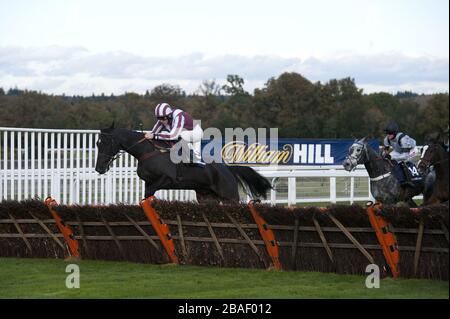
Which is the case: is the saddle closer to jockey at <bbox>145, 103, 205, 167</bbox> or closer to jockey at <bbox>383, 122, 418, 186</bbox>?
jockey at <bbox>383, 122, 418, 186</bbox>

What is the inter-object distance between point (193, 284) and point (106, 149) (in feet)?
16.2

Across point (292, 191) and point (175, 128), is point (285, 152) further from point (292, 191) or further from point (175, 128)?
point (175, 128)

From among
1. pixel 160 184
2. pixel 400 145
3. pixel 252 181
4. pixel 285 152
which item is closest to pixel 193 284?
pixel 160 184

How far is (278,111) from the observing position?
42.4 metres

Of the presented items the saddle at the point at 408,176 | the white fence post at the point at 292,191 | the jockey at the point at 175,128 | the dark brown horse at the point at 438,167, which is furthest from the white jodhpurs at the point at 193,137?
the white fence post at the point at 292,191

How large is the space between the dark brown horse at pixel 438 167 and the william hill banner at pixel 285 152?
7.36 meters

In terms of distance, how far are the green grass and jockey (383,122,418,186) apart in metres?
4.80

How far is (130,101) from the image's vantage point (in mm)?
48250

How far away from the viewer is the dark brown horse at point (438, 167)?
964 cm

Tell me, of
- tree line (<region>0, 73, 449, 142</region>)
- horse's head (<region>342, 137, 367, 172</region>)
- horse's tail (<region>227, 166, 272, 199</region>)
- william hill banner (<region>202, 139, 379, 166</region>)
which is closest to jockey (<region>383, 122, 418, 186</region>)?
horse's head (<region>342, 137, 367, 172</region>)

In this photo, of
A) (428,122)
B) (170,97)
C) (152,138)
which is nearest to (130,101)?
(170,97)

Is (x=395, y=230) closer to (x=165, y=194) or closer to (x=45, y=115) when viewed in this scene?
(x=165, y=194)

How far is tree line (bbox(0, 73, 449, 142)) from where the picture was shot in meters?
36.5
